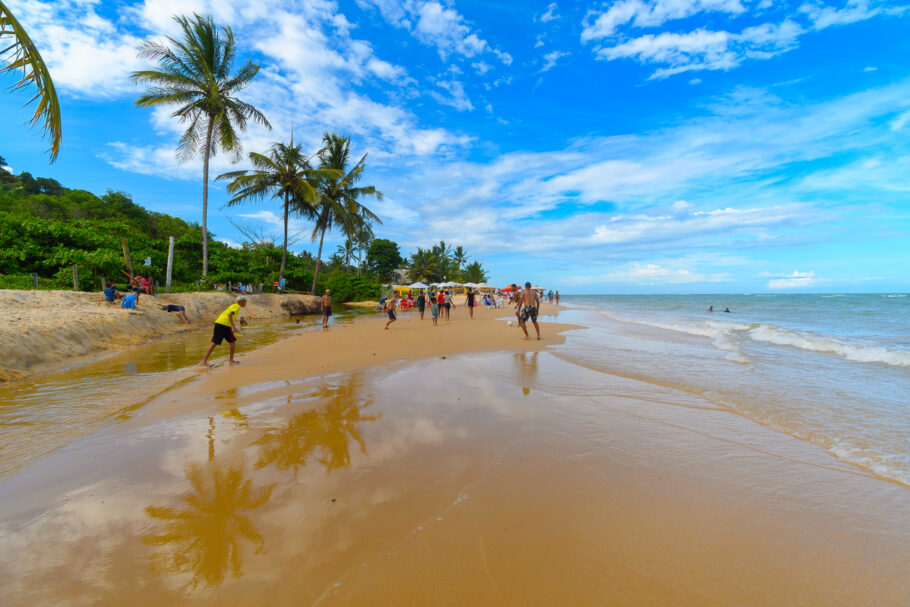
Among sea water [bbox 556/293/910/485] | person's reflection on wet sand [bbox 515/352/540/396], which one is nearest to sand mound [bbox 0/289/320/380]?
person's reflection on wet sand [bbox 515/352/540/396]

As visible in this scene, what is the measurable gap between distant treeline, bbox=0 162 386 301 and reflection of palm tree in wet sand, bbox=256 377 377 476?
14329mm

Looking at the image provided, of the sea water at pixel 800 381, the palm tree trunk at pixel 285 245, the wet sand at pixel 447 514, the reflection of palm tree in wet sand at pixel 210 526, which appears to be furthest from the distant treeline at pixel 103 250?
the sea water at pixel 800 381

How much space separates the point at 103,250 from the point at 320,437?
16.0 metres

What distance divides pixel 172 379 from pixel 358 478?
5.29 meters

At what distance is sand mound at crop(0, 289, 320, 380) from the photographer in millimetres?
6879

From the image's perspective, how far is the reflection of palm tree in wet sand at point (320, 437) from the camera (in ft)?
10.2

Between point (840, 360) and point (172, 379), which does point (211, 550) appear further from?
point (840, 360)

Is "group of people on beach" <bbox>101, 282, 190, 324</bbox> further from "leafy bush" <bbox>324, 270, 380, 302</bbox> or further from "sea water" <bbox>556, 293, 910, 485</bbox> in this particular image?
"leafy bush" <bbox>324, 270, 380, 302</bbox>

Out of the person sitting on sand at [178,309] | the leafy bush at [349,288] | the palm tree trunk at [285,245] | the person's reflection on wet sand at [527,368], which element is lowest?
the person's reflection on wet sand at [527,368]

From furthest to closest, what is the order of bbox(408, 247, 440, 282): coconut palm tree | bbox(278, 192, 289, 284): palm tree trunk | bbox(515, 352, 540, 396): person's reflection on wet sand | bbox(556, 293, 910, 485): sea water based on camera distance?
bbox(408, 247, 440, 282): coconut palm tree → bbox(278, 192, 289, 284): palm tree trunk → bbox(515, 352, 540, 396): person's reflection on wet sand → bbox(556, 293, 910, 485): sea water

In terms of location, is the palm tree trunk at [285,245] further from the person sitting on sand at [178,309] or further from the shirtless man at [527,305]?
the shirtless man at [527,305]

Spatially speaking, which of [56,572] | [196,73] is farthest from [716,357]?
[196,73]

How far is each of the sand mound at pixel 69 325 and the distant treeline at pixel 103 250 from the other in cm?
222

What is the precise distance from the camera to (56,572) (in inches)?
71.9
